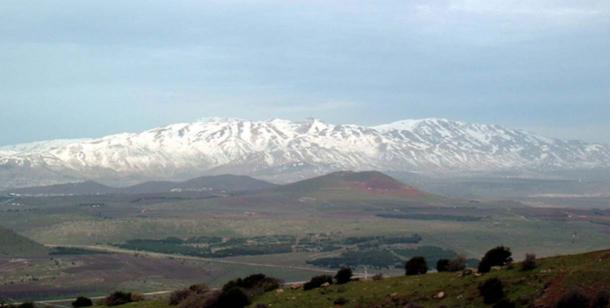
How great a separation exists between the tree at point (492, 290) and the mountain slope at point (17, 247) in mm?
128194

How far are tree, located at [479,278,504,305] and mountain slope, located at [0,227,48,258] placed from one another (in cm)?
12819

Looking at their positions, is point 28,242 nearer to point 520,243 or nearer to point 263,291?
point 520,243

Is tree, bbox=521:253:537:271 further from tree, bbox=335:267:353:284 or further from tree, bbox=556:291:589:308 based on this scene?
tree, bbox=335:267:353:284

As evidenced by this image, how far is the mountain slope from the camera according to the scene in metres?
156

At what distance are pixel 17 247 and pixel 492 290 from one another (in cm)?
13986

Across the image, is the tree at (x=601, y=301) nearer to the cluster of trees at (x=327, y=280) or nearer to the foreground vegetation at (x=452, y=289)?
the foreground vegetation at (x=452, y=289)

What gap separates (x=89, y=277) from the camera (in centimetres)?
12900

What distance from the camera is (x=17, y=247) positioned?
162750 millimetres

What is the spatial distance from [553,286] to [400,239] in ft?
518

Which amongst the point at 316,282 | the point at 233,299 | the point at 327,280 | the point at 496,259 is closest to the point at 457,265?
the point at 496,259

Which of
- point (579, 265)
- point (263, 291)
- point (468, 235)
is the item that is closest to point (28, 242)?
point (468, 235)

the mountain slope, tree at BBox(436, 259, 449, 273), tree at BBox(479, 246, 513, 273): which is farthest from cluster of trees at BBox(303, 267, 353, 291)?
the mountain slope

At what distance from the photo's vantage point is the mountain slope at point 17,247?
511 ft

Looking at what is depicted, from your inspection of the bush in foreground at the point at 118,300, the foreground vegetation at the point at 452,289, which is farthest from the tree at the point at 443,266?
the bush in foreground at the point at 118,300
